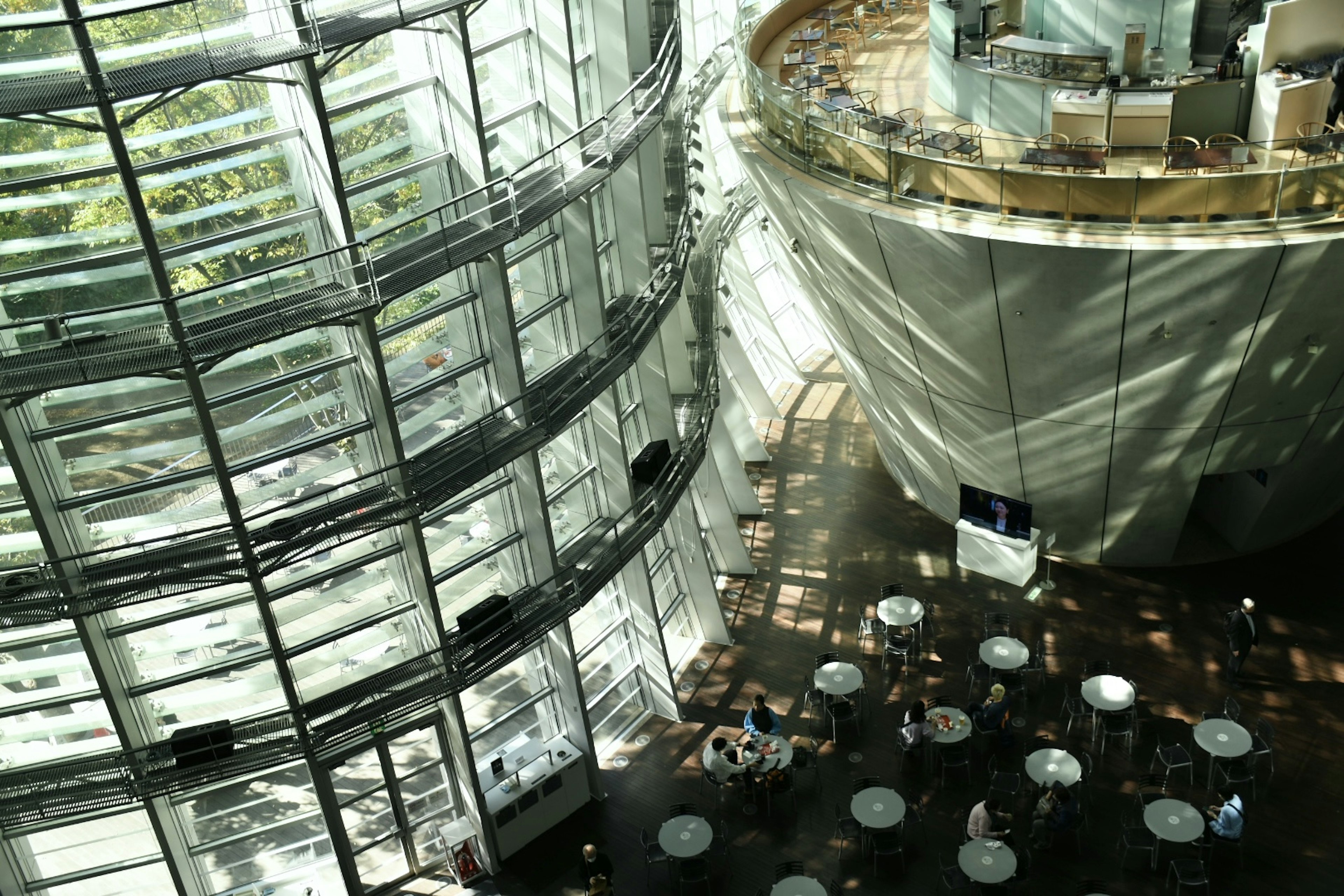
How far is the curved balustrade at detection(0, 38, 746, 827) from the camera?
1351 centimetres

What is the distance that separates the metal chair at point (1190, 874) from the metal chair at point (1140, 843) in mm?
427

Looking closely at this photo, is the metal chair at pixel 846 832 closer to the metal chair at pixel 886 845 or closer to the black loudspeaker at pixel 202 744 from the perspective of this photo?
the metal chair at pixel 886 845

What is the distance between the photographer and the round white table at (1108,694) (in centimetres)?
1770

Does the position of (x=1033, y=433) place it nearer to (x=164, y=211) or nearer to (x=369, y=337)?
(x=369, y=337)

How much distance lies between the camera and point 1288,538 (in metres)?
21.7

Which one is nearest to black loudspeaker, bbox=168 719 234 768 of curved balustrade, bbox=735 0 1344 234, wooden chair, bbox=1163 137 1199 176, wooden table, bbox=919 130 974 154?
curved balustrade, bbox=735 0 1344 234

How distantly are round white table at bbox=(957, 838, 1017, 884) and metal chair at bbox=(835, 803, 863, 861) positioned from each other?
141 cm

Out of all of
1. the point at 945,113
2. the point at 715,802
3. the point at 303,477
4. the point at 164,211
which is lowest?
the point at 715,802

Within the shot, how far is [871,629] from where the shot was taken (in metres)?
20.4

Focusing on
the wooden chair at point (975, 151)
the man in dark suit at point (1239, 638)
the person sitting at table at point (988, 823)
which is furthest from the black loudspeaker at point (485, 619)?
the man in dark suit at point (1239, 638)

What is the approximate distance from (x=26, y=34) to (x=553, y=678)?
1081 cm

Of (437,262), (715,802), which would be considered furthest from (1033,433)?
(437,262)

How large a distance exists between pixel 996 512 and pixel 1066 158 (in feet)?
21.1

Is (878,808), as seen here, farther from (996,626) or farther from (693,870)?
(996,626)
